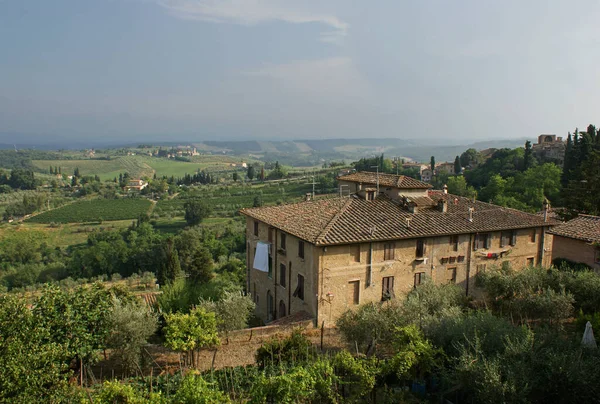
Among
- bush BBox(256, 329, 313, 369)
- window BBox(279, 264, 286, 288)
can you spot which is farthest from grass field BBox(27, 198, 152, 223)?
bush BBox(256, 329, 313, 369)

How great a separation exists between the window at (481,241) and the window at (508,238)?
1.08 meters

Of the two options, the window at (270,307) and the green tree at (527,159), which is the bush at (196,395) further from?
the green tree at (527,159)

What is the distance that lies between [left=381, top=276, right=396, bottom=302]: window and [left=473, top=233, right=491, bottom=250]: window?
578cm

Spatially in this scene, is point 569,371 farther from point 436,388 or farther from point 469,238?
point 469,238

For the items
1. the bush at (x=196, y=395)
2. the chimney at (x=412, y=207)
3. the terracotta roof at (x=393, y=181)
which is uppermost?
the terracotta roof at (x=393, y=181)

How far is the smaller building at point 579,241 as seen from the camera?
28188 millimetres

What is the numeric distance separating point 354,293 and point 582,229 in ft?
55.0

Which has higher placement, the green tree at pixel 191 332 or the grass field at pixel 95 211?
the green tree at pixel 191 332

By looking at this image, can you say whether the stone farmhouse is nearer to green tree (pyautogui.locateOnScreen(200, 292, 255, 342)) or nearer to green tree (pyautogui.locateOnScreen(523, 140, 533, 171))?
green tree (pyautogui.locateOnScreen(200, 292, 255, 342))

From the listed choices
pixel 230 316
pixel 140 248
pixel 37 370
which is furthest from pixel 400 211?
pixel 140 248

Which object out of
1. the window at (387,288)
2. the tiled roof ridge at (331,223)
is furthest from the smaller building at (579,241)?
the tiled roof ridge at (331,223)

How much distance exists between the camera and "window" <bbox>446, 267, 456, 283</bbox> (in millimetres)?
25578

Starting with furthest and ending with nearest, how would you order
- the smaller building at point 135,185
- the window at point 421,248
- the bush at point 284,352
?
the smaller building at point 135,185, the window at point 421,248, the bush at point 284,352

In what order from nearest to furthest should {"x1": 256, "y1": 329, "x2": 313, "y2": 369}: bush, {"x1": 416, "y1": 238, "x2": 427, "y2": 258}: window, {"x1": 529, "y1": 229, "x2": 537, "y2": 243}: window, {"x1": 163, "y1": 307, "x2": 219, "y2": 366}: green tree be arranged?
{"x1": 163, "y1": 307, "x2": 219, "y2": 366}: green tree < {"x1": 256, "y1": 329, "x2": 313, "y2": 369}: bush < {"x1": 416, "y1": 238, "x2": 427, "y2": 258}: window < {"x1": 529, "y1": 229, "x2": 537, "y2": 243}: window
